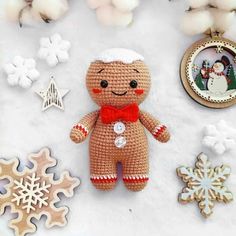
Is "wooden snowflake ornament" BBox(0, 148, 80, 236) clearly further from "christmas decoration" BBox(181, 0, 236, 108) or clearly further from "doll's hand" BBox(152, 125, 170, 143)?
"christmas decoration" BBox(181, 0, 236, 108)

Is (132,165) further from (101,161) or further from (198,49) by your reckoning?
(198,49)

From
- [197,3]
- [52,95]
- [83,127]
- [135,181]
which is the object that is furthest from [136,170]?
[197,3]

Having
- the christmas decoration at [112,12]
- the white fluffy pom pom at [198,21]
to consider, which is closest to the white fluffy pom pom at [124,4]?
the christmas decoration at [112,12]

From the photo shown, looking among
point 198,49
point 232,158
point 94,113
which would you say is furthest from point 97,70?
point 232,158

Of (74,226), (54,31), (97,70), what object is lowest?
(74,226)

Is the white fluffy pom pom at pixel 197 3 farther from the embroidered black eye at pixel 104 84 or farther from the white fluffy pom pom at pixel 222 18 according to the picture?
the embroidered black eye at pixel 104 84

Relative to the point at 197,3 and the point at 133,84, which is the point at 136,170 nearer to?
the point at 133,84
